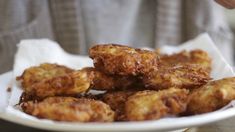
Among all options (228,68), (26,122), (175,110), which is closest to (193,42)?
(228,68)

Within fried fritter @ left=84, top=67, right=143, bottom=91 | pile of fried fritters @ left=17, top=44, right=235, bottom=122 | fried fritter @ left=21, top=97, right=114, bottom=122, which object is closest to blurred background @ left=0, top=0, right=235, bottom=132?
pile of fried fritters @ left=17, top=44, right=235, bottom=122

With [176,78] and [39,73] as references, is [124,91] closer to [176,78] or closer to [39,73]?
[176,78]

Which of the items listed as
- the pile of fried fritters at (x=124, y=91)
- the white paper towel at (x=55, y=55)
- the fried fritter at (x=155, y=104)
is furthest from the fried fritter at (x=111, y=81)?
the white paper towel at (x=55, y=55)

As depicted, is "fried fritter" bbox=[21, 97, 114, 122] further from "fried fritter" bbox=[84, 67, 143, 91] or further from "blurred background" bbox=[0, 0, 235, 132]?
"blurred background" bbox=[0, 0, 235, 132]

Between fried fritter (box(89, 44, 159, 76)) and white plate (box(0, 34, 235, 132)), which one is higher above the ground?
fried fritter (box(89, 44, 159, 76))

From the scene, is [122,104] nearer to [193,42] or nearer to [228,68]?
[228,68]

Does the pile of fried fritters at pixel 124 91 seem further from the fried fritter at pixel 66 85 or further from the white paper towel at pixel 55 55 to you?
the white paper towel at pixel 55 55

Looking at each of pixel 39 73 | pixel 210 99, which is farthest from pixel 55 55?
pixel 210 99
